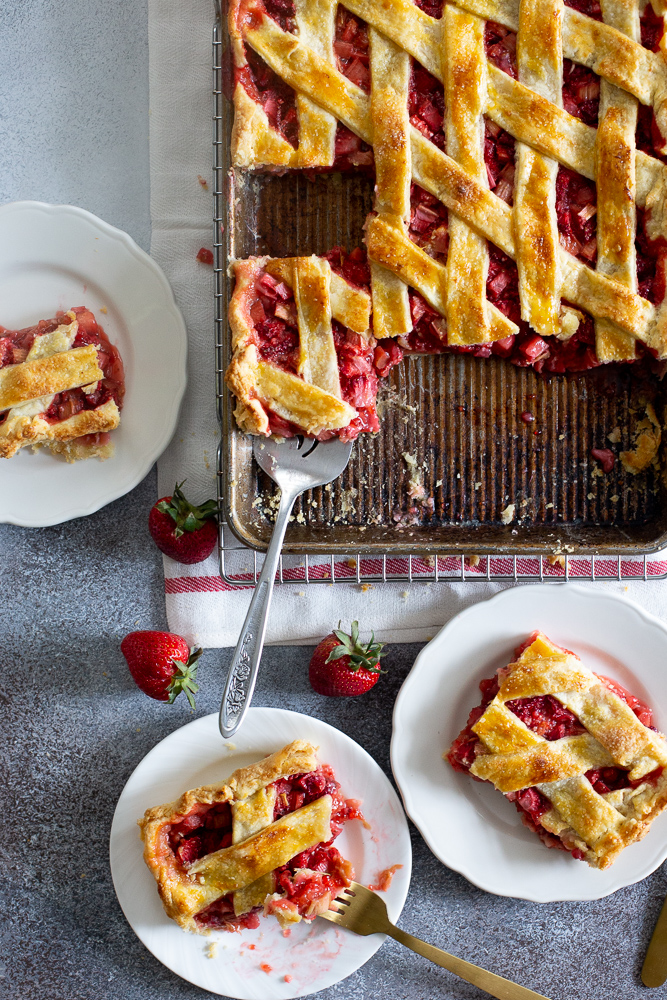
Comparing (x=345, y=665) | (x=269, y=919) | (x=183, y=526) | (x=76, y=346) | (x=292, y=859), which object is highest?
(x=76, y=346)

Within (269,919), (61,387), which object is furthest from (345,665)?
(61,387)

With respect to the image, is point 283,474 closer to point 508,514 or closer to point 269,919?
point 508,514

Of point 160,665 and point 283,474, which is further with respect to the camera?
point 160,665

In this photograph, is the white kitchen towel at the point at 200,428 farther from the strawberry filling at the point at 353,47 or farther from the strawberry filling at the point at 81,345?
the strawberry filling at the point at 353,47

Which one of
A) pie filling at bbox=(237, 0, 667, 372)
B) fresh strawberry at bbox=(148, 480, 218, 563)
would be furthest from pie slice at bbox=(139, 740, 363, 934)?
pie filling at bbox=(237, 0, 667, 372)

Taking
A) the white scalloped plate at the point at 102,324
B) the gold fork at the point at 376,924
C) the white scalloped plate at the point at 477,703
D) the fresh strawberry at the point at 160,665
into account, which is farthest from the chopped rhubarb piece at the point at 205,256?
the gold fork at the point at 376,924

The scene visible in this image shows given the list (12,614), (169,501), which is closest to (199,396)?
(169,501)

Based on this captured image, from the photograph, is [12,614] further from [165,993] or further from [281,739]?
[165,993]
